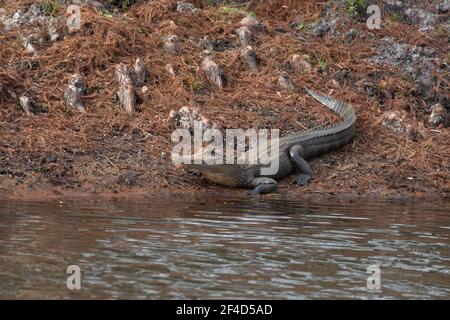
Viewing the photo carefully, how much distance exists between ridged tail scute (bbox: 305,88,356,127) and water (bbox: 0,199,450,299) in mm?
2058

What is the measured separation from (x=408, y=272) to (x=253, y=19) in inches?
309

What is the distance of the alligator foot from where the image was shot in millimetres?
12172

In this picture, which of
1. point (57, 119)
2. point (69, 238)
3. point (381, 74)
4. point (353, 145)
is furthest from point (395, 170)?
point (69, 238)

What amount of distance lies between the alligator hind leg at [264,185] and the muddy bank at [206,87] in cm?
15

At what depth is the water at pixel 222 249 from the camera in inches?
288

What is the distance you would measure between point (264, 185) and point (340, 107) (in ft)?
7.19

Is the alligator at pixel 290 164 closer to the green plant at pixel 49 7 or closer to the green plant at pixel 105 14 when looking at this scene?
the green plant at pixel 105 14

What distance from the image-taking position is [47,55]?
13578 mm

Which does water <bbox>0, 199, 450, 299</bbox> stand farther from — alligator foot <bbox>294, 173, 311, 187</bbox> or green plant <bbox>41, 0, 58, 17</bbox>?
green plant <bbox>41, 0, 58, 17</bbox>

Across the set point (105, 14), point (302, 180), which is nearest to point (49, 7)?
point (105, 14)

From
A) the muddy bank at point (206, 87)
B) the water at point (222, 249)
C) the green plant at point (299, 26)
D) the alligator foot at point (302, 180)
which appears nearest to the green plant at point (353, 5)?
the muddy bank at point (206, 87)

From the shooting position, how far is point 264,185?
1202cm

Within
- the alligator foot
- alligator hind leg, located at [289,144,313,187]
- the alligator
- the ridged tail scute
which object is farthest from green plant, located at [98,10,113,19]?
the alligator foot

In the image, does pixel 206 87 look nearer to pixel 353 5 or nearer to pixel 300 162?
pixel 300 162
